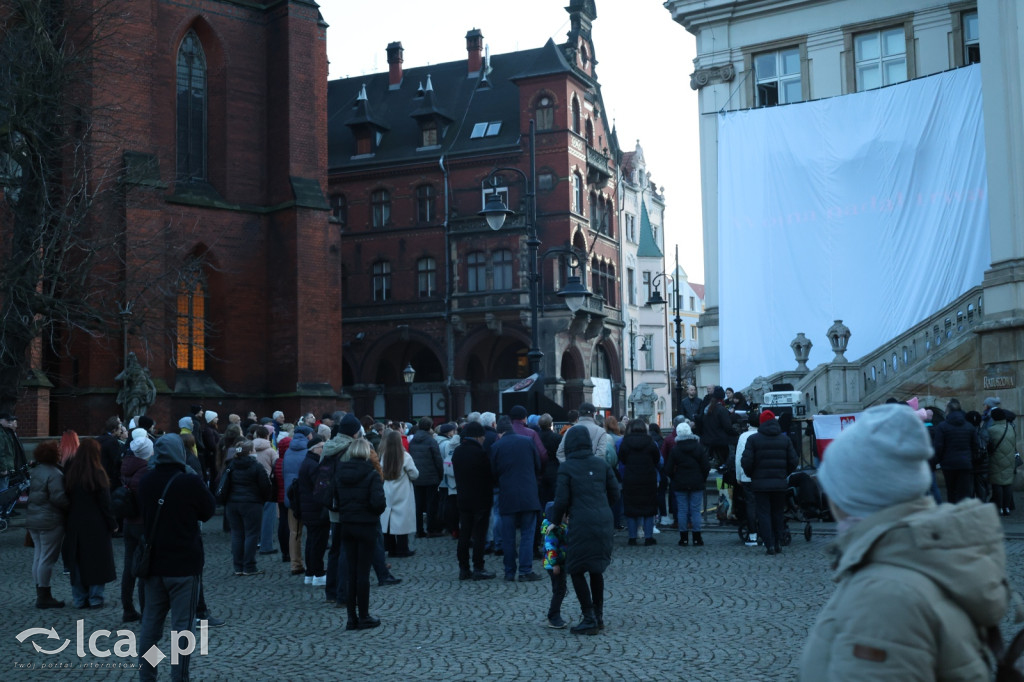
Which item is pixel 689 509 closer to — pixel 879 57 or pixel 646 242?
pixel 879 57

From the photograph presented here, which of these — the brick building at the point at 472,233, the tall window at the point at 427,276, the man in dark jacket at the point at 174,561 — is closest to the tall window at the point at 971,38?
the brick building at the point at 472,233

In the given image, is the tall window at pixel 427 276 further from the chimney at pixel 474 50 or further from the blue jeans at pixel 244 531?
the blue jeans at pixel 244 531

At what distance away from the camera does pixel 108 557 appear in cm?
1093

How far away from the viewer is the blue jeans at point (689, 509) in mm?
15375

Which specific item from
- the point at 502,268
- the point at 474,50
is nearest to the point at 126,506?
the point at 502,268

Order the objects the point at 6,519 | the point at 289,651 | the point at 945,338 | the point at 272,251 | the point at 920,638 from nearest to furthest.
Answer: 1. the point at 920,638
2. the point at 289,651
3. the point at 6,519
4. the point at 945,338
5. the point at 272,251

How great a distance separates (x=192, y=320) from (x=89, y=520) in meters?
22.2

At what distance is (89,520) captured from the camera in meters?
11.0

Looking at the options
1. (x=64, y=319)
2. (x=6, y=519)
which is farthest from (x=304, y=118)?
(x=6, y=519)

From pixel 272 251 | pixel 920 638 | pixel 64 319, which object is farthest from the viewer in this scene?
pixel 272 251

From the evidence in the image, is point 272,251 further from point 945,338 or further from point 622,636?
point 622,636

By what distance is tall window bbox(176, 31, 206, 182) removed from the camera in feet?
107

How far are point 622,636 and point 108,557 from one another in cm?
522

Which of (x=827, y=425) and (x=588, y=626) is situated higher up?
(x=827, y=425)
